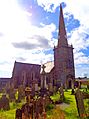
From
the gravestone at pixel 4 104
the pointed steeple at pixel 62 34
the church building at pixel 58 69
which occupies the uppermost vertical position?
the pointed steeple at pixel 62 34

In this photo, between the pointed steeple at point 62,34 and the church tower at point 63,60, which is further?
the pointed steeple at point 62,34

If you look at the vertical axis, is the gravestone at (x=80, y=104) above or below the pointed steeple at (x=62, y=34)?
below

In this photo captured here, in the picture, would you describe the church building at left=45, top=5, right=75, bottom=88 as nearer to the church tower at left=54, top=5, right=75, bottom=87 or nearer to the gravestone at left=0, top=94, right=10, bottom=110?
the church tower at left=54, top=5, right=75, bottom=87

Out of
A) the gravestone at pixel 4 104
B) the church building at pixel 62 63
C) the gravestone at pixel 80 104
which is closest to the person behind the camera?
the gravestone at pixel 80 104

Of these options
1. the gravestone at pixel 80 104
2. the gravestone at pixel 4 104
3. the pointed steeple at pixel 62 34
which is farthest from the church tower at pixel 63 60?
the gravestone at pixel 80 104

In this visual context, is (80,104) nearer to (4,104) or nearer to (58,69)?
(4,104)

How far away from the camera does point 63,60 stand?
47969 millimetres

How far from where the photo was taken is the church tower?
4697 cm

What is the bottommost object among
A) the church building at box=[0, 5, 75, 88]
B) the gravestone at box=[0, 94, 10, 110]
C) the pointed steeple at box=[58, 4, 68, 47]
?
the gravestone at box=[0, 94, 10, 110]

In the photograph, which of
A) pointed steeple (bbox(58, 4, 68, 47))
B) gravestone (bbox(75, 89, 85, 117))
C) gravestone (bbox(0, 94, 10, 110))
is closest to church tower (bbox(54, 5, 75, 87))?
pointed steeple (bbox(58, 4, 68, 47))

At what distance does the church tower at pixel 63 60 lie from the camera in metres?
47.0

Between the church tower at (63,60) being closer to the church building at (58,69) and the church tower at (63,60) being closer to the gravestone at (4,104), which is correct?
Answer: the church building at (58,69)


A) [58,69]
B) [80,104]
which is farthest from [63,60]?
[80,104]

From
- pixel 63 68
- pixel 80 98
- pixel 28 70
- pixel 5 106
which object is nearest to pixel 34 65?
pixel 28 70
